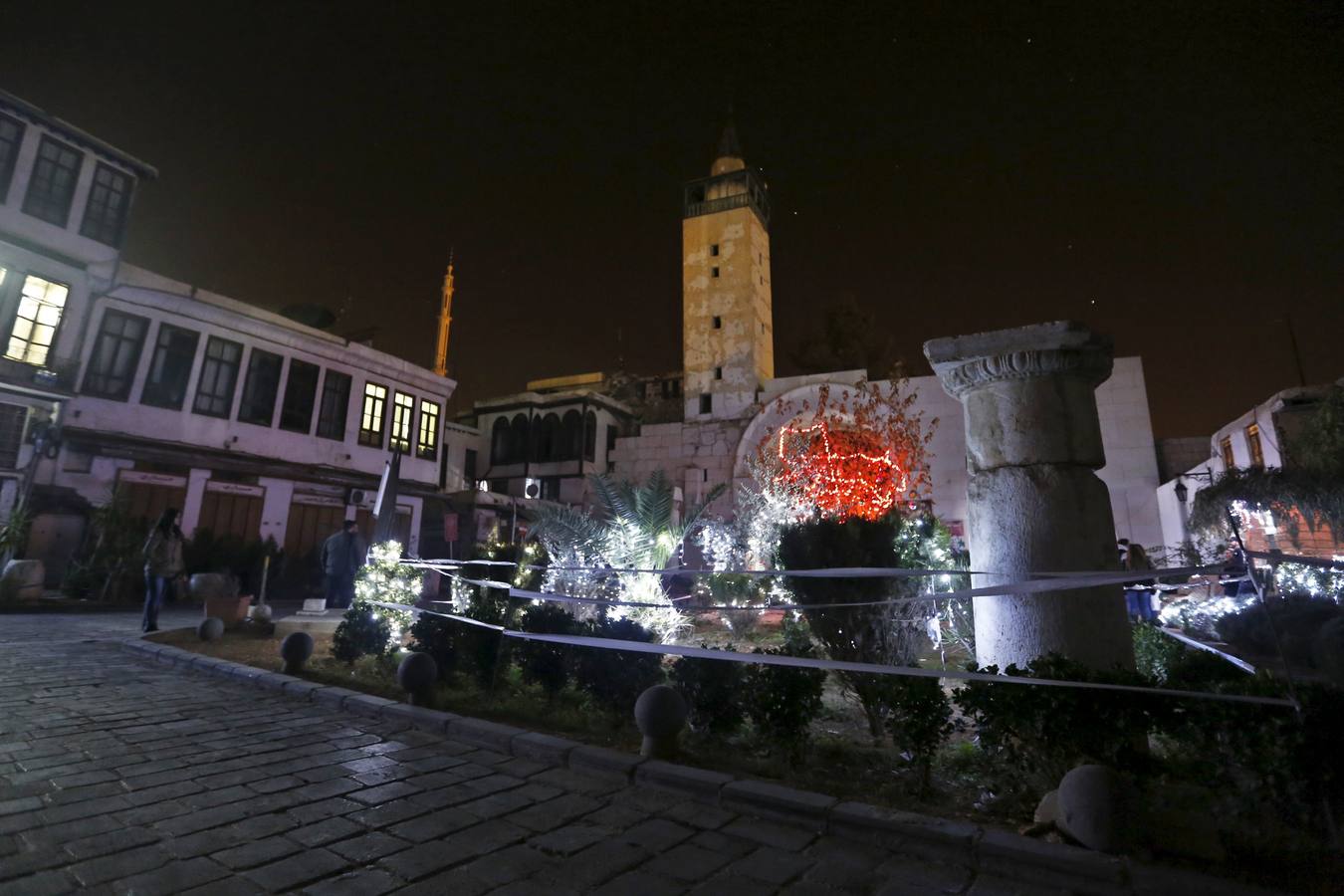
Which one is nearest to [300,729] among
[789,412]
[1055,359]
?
[1055,359]

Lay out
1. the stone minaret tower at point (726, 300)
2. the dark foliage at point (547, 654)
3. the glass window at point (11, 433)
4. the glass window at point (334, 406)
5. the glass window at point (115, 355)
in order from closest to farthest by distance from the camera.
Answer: the dark foliage at point (547, 654) → the glass window at point (11, 433) → the glass window at point (115, 355) → the glass window at point (334, 406) → the stone minaret tower at point (726, 300)

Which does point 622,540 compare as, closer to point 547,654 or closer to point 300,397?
point 547,654

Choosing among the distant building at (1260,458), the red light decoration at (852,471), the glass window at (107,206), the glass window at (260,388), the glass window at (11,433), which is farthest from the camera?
the glass window at (260,388)

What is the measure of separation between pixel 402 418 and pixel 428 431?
51.7 inches

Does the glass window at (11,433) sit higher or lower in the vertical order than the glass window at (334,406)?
lower

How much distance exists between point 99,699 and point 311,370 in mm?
17877

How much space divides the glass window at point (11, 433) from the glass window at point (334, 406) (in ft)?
24.0

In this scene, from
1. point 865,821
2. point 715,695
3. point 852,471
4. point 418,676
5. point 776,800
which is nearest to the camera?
point 865,821

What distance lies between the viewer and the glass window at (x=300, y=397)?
2070 centimetres

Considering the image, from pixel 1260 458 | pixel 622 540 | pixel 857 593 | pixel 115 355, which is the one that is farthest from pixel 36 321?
pixel 1260 458

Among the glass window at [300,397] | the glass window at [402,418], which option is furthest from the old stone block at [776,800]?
the glass window at [402,418]

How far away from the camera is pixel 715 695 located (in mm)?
4898

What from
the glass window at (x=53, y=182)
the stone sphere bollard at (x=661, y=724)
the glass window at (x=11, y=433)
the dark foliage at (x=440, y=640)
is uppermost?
the glass window at (x=53, y=182)

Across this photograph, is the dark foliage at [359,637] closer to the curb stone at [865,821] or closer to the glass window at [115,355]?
the curb stone at [865,821]
